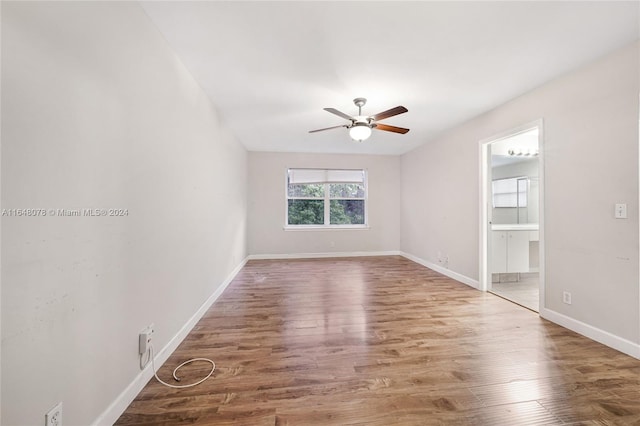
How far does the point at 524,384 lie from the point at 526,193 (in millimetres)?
4029

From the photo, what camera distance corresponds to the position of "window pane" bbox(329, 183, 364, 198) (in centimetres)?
605

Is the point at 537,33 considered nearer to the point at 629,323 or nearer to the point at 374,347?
the point at 629,323

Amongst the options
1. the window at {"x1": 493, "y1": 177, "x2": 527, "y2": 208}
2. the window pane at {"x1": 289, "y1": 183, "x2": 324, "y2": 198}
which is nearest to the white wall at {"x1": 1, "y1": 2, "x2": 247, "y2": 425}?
the window pane at {"x1": 289, "y1": 183, "x2": 324, "y2": 198}

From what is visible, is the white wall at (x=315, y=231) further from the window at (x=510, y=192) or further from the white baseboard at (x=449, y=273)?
the window at (x=510, y=192)

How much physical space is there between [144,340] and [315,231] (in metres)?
4.44

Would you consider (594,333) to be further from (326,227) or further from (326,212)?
(326,212)

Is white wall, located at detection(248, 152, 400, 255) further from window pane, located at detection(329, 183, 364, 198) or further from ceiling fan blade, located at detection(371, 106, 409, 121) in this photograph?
ceiling fan blade, located at detection(371, 106, 409, 121)

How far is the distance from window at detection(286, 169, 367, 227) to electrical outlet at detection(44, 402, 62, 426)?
16.0 ft

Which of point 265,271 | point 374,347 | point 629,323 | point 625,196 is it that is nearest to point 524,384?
point 374,347

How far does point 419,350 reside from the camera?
2.03 metres

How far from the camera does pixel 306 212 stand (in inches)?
235

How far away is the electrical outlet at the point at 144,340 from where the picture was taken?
1.57 m

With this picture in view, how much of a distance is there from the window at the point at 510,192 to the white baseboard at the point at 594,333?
2496 mm

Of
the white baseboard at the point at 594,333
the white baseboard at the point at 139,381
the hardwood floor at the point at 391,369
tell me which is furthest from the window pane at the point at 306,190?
the white baseboard at the point at 594,333
